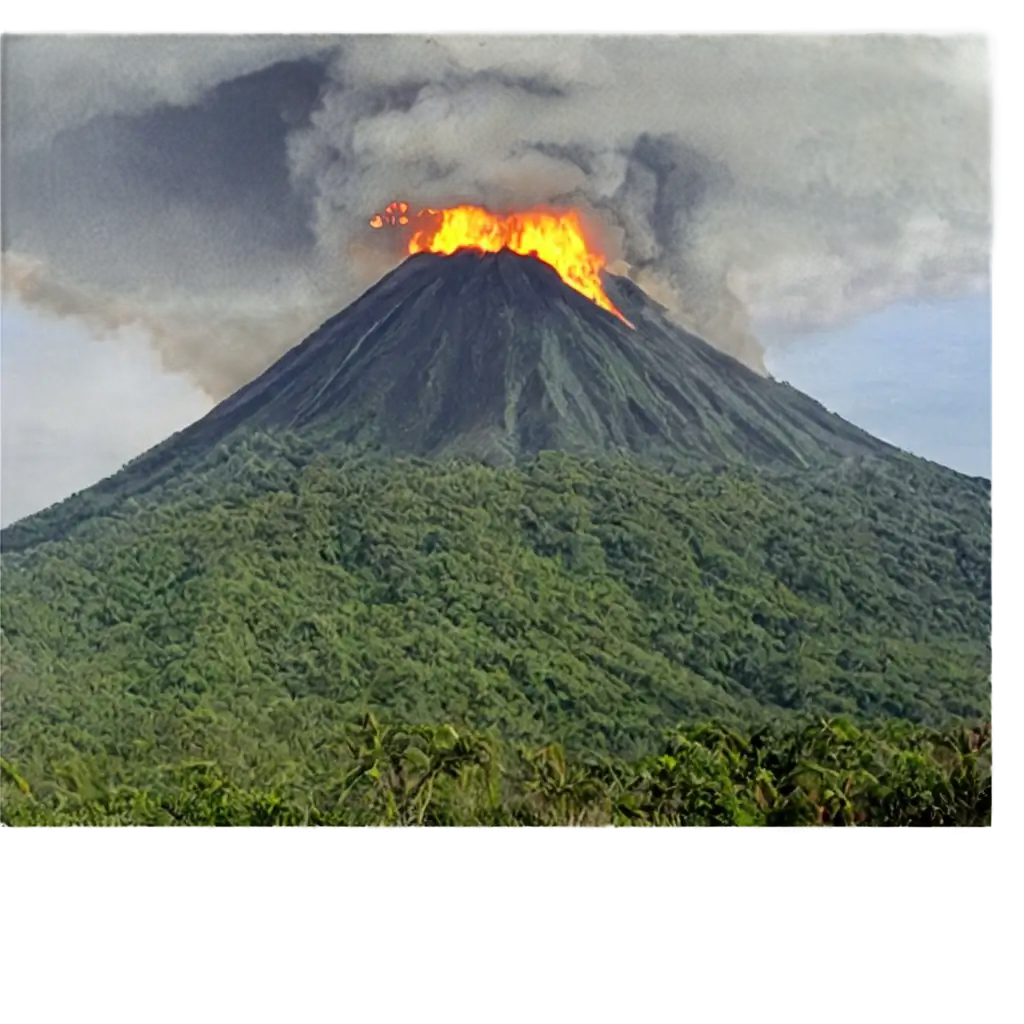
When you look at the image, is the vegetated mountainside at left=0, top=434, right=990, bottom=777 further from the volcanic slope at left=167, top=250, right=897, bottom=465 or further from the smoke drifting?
the smoke drifting

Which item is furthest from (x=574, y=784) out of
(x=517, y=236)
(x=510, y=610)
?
(x=517, y=236)

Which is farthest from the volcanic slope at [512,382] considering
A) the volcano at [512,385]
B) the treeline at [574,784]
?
the treeline at [574,784]

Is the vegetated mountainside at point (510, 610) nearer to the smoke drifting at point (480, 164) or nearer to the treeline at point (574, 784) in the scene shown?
the treeline at point (574, 784)

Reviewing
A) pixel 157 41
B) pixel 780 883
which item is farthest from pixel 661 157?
pixel 780 883

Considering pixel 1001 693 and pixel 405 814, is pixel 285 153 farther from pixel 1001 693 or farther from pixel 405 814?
pixel 1001 693

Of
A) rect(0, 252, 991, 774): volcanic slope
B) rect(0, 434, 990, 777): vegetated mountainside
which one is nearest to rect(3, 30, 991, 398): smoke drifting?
rect(0, 252, 991, 774): volcanic slope

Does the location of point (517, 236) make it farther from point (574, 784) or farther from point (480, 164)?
point (574, 784)
